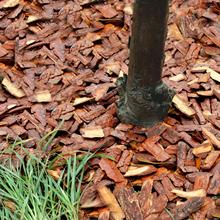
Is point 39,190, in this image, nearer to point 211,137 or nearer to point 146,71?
point 146,71

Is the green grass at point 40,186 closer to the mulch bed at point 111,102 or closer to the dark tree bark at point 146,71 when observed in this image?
the mulch bed at point 111,102

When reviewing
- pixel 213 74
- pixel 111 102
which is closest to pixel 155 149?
pixel 111 102

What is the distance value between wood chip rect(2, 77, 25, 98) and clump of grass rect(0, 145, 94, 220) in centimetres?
48

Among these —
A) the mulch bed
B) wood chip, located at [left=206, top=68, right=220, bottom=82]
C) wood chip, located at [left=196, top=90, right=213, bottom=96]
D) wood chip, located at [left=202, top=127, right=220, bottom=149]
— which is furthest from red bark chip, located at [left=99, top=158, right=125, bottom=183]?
wood chip, located at [left=206, top=68, right=220, bottom=82]

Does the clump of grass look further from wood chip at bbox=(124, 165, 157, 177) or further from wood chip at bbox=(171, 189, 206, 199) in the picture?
wood chip at bbox=(171, 189, 206, 199)

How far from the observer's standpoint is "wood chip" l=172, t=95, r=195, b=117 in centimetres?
267

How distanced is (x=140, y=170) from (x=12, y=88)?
895 millimetres

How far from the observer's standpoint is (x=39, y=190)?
2.44 metres

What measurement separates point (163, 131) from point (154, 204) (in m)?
0.42

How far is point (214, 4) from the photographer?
3.32 meters

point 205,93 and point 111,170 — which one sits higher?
point 205,93

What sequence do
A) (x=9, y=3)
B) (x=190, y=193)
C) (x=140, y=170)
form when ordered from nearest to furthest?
(x=190, y=193)
(x=140, y=170)
(x=9, y=3)

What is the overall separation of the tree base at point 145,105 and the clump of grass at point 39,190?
0.99ft

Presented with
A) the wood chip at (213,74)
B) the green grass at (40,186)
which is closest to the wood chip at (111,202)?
the green grass at (40,186)
